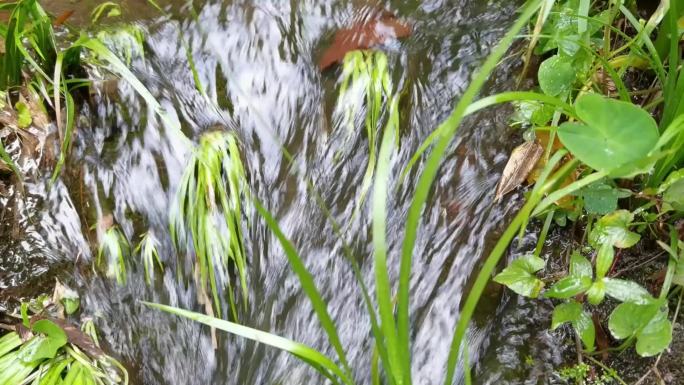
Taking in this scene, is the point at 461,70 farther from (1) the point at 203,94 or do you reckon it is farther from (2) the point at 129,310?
(2) the point at 129,310

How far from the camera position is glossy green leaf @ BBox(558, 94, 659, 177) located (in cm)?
124

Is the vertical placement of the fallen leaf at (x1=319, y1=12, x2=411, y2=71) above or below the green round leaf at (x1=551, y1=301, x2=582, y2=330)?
above

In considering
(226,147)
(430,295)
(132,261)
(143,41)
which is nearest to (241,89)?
(226,147)

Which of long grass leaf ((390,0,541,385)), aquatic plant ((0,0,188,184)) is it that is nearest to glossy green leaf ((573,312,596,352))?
long grass leaf ((390,0,541,385))

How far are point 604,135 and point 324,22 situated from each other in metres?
1.39

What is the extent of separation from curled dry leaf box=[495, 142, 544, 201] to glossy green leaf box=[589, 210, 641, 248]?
0.30 m

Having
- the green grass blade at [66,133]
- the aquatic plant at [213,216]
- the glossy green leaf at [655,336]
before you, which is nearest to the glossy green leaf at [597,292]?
the glossy green leaf at [655,336]

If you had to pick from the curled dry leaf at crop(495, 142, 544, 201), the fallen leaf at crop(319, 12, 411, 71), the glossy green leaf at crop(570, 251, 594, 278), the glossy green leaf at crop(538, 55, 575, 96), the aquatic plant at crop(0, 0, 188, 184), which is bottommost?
the glossy green leaf at crop(570, 251, 594, 278)

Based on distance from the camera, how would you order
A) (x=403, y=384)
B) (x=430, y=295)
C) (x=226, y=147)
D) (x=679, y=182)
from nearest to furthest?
(x=403, y=384), (x=679, y=182), (x=430, y=295), (x=226, y=147)

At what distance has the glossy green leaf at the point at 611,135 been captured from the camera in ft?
4.08

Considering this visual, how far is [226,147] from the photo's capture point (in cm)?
197

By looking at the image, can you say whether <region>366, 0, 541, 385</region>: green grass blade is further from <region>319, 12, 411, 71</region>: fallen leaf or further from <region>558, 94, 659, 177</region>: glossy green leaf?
<region>319, 12, 411, 71</region>: fallen leaf

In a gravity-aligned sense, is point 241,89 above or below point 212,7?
below

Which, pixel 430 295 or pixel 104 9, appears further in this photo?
pixel 104 9
